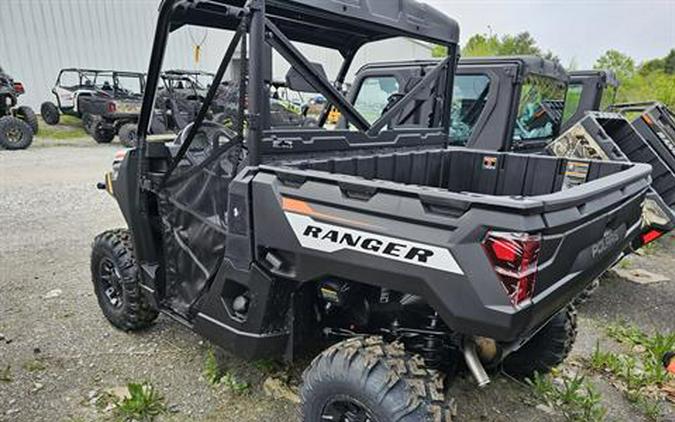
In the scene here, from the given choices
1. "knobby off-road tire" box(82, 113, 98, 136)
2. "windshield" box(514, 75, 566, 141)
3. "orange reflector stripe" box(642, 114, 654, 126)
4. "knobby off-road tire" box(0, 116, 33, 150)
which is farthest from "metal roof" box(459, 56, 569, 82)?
"knobby off-road tire" box(82, 113, 98, 136)

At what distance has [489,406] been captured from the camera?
273 centimetres

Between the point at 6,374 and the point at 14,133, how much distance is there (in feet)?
34.6

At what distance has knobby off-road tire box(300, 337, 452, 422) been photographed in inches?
68.8

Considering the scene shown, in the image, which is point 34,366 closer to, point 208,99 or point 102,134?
point 208,99

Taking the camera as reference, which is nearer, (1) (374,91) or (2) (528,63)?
(2) (528,63)

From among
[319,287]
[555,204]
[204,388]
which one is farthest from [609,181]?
[204,388]

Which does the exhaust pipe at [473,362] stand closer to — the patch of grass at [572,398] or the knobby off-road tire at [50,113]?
the patch of grass at [572,398]

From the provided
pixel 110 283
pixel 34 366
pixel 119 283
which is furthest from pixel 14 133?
pixel 34 366

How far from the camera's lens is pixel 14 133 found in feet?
36.5

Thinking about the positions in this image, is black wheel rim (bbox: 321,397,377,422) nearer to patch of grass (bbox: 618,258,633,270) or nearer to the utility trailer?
the utility trailer

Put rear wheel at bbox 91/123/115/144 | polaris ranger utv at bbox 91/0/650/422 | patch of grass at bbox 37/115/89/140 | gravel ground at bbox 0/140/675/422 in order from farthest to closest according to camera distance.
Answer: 1. patch of grass at bbox 37/115/89/140
2. rear wheel at bbox 91/123/115/144
3. gravel ground at bbox 0/140/675/422
4. polaris ranger utv at bbox 91/0/650/422

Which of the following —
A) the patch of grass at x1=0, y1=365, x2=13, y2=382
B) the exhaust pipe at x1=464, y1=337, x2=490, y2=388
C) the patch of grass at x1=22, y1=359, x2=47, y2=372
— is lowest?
the patch of grass at x1=22, y1=359, x2=47, y2=372

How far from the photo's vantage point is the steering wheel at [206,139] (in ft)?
7.54

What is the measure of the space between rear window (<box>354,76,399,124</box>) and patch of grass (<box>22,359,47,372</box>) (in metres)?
4.27
